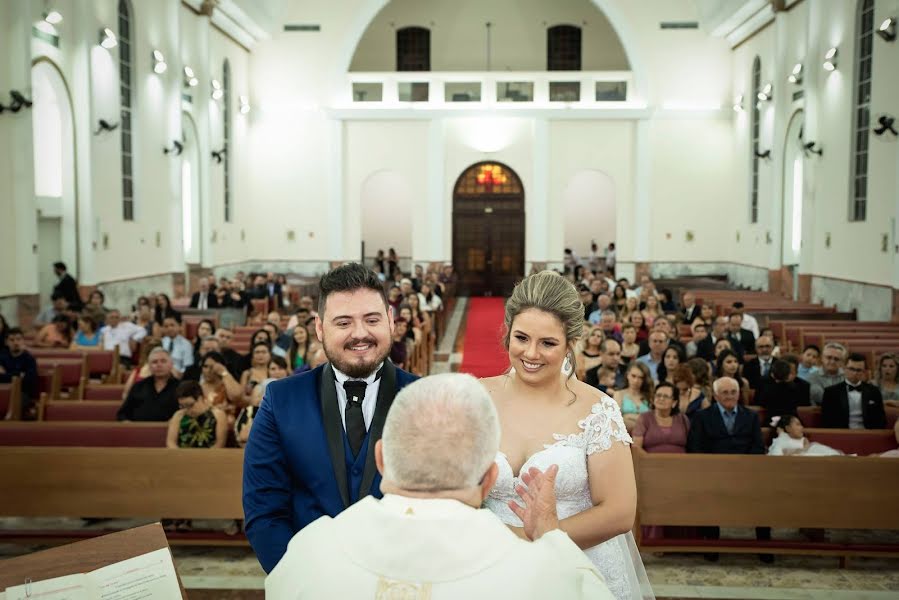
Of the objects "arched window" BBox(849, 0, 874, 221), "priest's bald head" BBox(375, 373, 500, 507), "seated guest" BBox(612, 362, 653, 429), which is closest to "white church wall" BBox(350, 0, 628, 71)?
"arched window" BBox(849, 0, 874, 221)

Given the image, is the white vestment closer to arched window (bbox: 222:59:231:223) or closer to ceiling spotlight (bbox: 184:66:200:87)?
ceiling spotlight (bbox: 184:66:200:87)

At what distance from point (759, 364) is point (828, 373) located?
70 cm

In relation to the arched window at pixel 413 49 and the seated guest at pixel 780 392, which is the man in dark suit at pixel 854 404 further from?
the arched window at pixel 413 49

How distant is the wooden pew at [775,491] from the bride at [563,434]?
233 centimetres

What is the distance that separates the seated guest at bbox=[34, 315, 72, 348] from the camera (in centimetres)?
1050

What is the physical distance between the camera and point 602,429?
105 inches

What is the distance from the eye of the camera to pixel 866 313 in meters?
13.9

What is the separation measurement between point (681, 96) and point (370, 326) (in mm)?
21124

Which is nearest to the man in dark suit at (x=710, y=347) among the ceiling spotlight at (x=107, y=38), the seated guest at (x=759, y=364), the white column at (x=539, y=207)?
the seated guest at (x=759, y=364)

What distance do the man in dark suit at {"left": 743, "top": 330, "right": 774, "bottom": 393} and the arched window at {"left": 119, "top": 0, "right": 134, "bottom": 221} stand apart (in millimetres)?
11476

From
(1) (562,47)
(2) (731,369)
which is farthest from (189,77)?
(2) (731,369)

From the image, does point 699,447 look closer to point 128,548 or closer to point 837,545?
point 837,545

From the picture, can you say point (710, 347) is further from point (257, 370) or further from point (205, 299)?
point (205, 299)

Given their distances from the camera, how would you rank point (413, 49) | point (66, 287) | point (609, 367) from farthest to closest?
point (413, 49) → point (66, 287) → point (609, 367)
